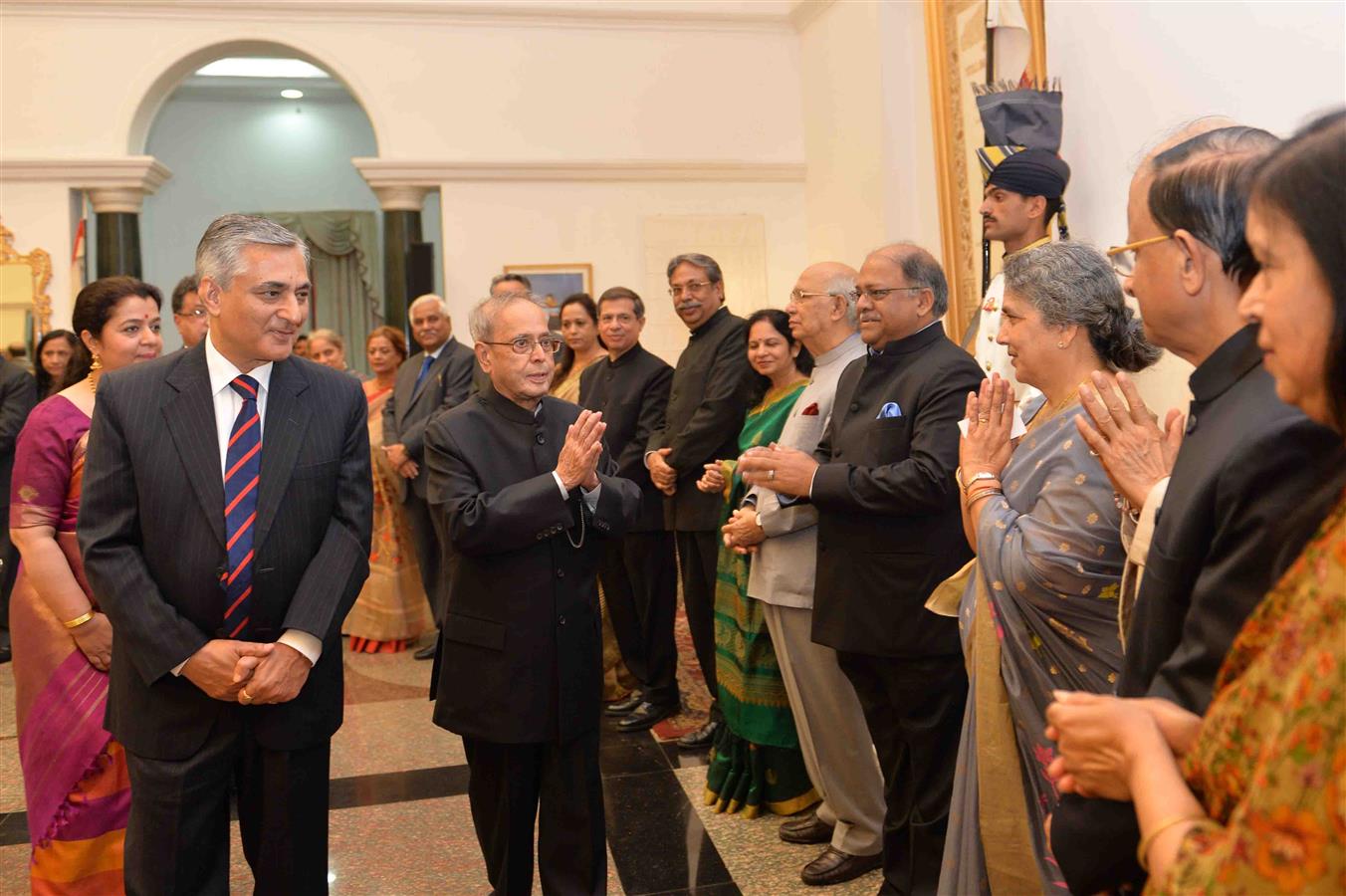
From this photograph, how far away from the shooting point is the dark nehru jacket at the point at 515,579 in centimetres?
274

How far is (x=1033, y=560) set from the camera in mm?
2082

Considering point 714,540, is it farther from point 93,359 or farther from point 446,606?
point 93,359

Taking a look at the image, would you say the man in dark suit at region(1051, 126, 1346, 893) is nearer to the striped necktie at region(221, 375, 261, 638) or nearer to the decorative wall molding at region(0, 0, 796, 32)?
the striped necktie at region(221, 375, 261, 638)

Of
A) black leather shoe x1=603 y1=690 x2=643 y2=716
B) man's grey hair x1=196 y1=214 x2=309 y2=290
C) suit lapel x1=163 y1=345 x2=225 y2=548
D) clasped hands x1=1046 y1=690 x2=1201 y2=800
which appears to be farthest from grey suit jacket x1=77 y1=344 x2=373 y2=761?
black leather shoe x1=603 y1=690 x2=643 y2=716

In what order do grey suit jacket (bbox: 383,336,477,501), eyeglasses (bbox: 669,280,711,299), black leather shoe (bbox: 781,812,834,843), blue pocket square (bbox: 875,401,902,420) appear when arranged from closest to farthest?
blue pocket square (bbox: 875,401,902,420)
black leather shoe (bbox: 781,812,834,843)
eyeglasses (bbox: 669,280,711,299)
grey suit jacket (bbox: 383,336,477,501)

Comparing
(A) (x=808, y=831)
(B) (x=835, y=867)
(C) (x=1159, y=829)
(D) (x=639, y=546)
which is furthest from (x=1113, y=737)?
(D) (x=639, y=546)

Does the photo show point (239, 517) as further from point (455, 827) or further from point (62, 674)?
point (455, 827)

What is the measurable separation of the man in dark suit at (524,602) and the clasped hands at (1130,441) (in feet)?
4.11

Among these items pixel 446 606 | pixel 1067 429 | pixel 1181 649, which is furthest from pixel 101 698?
pixel 1181 649

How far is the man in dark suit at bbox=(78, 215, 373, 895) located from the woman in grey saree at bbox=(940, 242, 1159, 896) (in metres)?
1.34

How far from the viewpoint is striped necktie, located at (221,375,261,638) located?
2289 mm

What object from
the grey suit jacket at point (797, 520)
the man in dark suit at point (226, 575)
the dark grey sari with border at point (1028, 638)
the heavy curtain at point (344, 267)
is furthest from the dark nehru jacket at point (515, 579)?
the heavy curtain at point (344, 267)

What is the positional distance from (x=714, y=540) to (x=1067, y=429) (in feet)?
7.56

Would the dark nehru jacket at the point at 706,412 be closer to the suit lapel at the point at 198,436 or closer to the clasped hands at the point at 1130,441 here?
the suit lapel at the point at 198,436
